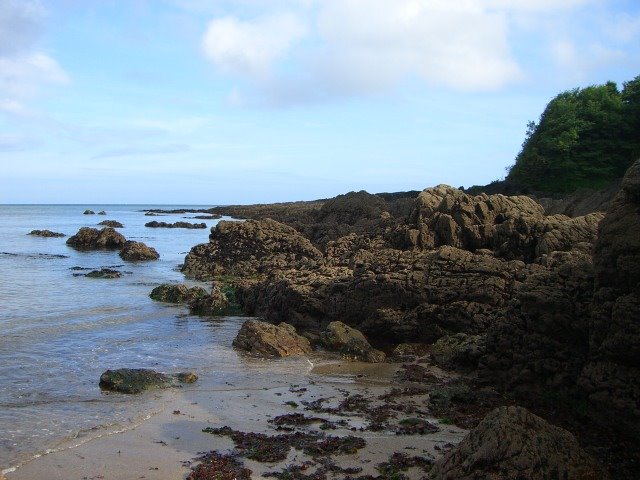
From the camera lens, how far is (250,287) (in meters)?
19.3

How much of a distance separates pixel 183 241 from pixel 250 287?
→ 33157 millimetres

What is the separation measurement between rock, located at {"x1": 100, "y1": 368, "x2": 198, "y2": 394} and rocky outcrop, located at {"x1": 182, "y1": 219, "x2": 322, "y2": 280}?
14324 millimetres

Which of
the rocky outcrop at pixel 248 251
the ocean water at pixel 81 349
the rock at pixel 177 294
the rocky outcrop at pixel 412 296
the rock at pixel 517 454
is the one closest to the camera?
the rock at pixel 517 454

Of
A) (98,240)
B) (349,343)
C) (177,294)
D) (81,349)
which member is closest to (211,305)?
(177,294)

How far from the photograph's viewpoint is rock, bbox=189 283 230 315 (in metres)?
18.5

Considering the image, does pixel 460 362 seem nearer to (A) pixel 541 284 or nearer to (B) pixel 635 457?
(A) pixel 541 284

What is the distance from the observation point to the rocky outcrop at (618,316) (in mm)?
6855

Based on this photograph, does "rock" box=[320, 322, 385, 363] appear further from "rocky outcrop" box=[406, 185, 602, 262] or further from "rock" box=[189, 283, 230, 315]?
"rock" box=[189, 283, 230, 315]

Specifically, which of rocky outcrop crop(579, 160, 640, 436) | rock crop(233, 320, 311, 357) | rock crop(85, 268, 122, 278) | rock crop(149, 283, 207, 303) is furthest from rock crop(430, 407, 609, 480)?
rock crop(85, 268, 122, 278)

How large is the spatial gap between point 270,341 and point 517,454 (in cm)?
838

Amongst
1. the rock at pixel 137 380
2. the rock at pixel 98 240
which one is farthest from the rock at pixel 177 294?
the rock at pixel 98 240

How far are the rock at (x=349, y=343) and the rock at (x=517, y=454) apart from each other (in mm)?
6748

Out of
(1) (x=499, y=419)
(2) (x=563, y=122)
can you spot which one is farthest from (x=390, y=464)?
(2) (x=563, y=122)

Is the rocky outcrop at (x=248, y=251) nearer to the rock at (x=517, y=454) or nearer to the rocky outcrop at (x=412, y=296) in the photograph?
the rocky outcrop at (x=412, y=296)
